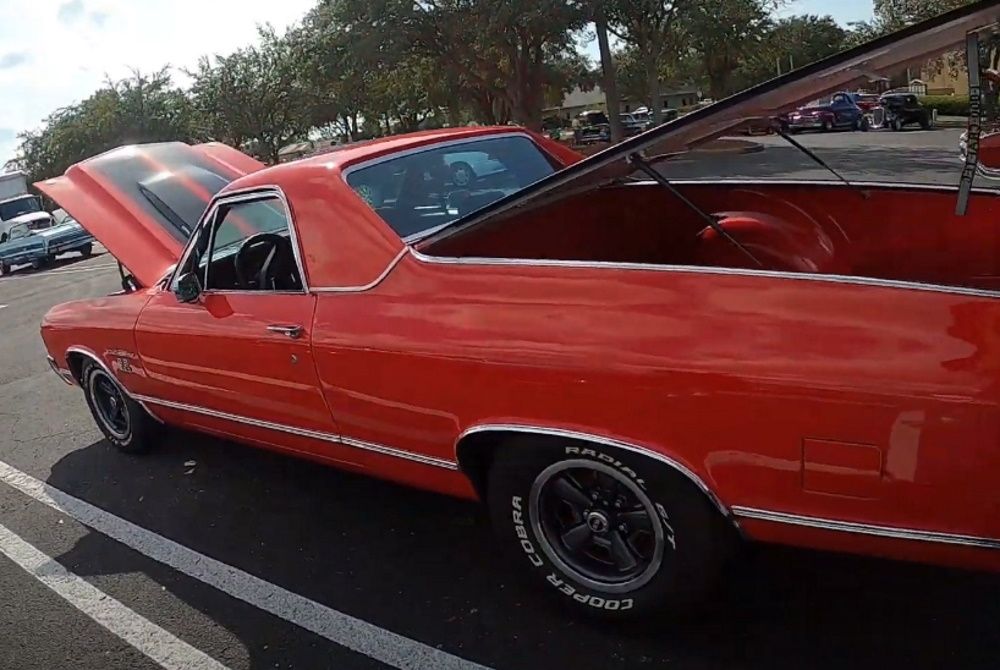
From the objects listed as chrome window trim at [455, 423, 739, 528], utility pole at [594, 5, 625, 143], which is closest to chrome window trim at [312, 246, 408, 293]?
chrome window trim at [455, 423, 739, 528]

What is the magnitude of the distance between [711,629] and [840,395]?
1.02 m

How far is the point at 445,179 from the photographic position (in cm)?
393

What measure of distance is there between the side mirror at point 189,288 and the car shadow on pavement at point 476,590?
1.06 meters

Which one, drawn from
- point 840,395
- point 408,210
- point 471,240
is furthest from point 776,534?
point 408,210

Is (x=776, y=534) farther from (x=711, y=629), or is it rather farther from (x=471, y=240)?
(x=471, y=240)

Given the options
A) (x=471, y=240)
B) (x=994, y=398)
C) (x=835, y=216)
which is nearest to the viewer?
(x=994, y=398)

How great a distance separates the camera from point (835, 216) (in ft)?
12.9

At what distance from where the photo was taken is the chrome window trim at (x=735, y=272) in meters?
2.25

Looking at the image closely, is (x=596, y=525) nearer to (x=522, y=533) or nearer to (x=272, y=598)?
(x=522, y=533)

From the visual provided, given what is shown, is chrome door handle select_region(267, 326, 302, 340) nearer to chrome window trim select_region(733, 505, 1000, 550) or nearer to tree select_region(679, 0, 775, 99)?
chrome window trim select_region(733, 505, 1000, 550)

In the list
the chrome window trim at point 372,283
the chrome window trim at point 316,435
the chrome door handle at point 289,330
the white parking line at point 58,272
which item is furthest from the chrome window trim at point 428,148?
the white parking line at point 58,272

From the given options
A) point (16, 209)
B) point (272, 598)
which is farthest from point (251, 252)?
point (16, 209)

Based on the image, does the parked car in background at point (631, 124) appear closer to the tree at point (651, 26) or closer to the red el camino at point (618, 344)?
the tree at point (651, 26)

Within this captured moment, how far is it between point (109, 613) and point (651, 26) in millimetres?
21353
